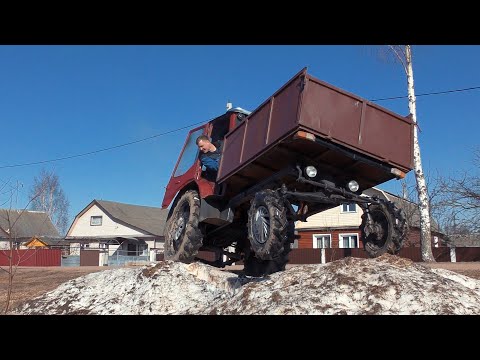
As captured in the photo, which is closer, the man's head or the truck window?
the man's head

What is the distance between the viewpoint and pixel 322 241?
38688 mm

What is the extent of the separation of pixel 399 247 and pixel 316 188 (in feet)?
4.60

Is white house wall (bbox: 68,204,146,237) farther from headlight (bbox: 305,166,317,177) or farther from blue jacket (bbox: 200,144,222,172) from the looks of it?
headlight (bbox: 305,166,317,177)

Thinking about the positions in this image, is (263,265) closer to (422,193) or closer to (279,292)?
(279,292)

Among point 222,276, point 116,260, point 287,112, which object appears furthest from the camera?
point 116,260

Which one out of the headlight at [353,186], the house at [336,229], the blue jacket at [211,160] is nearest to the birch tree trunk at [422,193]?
the blue jacket at [211,160]

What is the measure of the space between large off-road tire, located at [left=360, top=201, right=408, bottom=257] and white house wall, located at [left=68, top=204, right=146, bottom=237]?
43.6 m

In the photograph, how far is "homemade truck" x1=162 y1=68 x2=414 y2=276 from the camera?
584 centimetres

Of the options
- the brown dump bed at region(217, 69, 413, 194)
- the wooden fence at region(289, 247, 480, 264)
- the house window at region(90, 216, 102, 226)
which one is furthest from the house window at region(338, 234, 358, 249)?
the brown dump bed at region(217, 69, 413, 194)

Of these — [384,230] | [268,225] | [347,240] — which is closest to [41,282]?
[268,225]

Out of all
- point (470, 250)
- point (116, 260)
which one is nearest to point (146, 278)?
point (470, 250)

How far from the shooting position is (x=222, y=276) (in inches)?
303
